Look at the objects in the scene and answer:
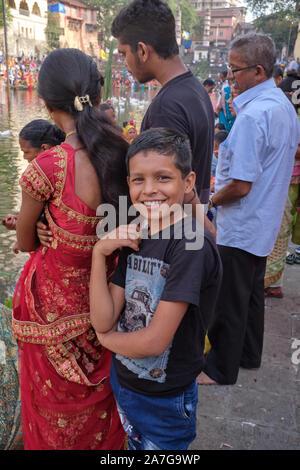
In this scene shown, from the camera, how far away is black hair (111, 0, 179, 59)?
174cm

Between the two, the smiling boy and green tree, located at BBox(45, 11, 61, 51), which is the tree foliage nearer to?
green tree, located at BBox(45, 11, 61, 51)

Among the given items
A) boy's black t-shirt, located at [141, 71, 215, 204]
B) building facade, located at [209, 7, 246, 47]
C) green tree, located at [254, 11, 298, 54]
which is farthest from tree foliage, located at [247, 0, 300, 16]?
boy's black t-shirt, located at [141, 71, 215, 204]

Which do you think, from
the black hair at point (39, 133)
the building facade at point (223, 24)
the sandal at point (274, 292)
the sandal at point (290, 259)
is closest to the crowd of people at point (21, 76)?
the sandal at point (290, 259)

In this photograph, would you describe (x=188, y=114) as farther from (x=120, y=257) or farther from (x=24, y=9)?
(x=24, y=9)

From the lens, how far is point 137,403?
1.37 metres

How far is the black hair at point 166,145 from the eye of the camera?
1267mm

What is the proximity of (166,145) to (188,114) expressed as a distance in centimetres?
52

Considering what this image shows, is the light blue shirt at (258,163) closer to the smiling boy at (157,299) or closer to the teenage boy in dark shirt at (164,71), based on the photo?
the teenage boy in dark shirt at (164,71)

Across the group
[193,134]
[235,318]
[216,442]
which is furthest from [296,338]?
[193,134]

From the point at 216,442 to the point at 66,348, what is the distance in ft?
3.30

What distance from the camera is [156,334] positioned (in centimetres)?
122

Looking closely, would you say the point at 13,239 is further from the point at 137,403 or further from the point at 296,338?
the point at 137,403

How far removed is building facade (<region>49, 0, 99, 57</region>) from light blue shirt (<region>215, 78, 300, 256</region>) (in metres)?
49.0

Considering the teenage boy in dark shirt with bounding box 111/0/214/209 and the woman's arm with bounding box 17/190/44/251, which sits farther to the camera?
the teenage boy in dark shirt with bounding box 111/0/214/209
